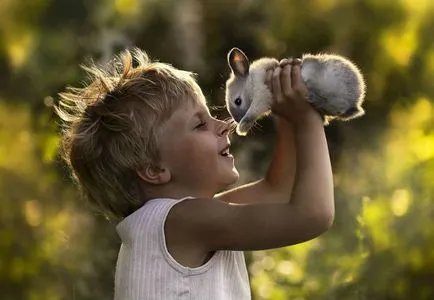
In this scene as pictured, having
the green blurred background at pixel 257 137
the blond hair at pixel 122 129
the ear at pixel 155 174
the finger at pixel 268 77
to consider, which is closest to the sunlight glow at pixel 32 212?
the green blurred background at pixel 257 137

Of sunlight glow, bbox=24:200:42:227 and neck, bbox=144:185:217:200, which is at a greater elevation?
neck, bbox=144:185:217:200

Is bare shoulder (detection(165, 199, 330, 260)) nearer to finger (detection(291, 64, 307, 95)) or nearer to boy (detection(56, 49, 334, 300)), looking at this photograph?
boy (detection(56, 49, 334, 300))

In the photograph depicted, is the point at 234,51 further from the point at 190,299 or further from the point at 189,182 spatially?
the point at 190,299

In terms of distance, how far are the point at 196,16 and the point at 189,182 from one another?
50.3 inches

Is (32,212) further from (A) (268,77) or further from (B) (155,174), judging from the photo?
(A) (268,77)

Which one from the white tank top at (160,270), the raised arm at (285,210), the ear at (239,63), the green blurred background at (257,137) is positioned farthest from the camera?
the green blurred background at (257,137)

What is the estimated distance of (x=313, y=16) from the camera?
2551mm

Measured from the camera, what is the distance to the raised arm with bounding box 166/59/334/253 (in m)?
1.27

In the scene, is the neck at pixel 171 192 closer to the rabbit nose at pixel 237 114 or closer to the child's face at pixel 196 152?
the child's face at pixel 196 152

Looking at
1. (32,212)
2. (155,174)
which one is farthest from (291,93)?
(32,212)

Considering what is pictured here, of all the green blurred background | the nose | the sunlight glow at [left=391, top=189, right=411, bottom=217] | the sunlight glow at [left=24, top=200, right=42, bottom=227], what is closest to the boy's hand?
the nose

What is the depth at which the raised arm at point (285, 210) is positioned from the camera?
127 cm

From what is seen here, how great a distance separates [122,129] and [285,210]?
31 centimetres

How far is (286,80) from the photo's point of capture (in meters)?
1.31
